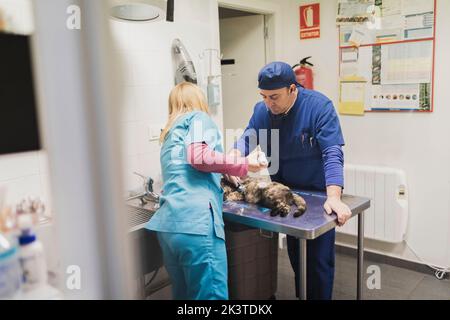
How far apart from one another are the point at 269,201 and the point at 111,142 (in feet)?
4.30

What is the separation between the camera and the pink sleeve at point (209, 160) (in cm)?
132

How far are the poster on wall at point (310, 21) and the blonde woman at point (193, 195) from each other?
4.68 ft

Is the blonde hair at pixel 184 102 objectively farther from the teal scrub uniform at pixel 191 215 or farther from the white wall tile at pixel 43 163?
the white wall tile at pixel 43 163

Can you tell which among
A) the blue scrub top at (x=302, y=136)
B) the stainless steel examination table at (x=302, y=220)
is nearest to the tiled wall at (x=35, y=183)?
Answer: the stainless steel examination table at (x=302, y=220)

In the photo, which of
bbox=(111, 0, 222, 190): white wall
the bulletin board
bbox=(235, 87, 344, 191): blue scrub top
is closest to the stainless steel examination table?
bbox=(235, 87, 344, 191): blue scrub top

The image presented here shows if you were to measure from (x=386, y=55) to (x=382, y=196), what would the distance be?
2.70 ft

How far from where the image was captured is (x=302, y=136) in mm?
1773

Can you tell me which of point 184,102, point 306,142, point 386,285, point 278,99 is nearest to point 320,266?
point 306,142

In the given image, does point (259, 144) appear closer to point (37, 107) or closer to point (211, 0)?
point (211, 0)

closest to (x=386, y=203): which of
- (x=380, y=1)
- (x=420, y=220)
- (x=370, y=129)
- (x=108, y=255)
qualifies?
(x=420, y=220)

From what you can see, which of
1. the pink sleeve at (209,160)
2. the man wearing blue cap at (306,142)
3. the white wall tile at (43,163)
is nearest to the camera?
the white wall tile at (43,163)

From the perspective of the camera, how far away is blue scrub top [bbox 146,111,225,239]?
1.36m

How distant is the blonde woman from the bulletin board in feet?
4.33

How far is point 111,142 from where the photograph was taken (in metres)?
0.34
